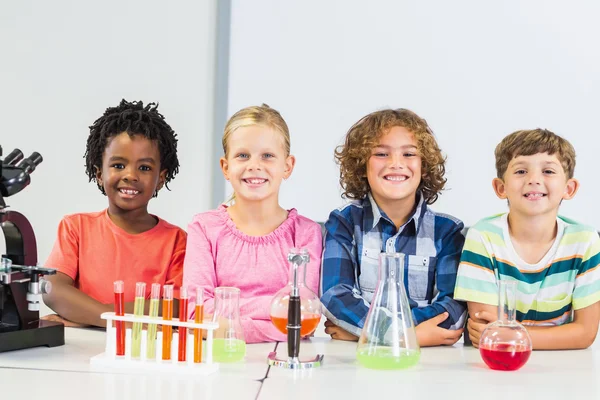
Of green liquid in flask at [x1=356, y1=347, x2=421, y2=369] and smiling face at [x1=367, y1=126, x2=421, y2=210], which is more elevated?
smiling face at [x1=367, y1=126, x2=421, y2=210]

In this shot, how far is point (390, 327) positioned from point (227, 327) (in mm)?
292

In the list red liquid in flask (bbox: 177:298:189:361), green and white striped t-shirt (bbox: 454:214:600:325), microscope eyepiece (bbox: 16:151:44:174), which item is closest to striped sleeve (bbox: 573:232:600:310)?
green and white striped t-shirt (bbox: 454:214:600:325)

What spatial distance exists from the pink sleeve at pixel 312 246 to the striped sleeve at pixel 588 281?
1.85 ft

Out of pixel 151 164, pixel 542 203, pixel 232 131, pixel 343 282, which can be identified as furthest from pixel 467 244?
pixel 151 164

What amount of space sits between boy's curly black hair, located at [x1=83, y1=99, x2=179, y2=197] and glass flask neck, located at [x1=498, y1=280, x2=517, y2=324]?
3.04ft

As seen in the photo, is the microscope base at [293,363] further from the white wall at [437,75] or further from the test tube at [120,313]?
the white wall at [437,75]

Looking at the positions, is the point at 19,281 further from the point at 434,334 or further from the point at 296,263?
the point at 434,334

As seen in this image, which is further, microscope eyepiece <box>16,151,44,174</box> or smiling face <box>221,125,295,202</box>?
smiling face <box>221,125,295,202</box>

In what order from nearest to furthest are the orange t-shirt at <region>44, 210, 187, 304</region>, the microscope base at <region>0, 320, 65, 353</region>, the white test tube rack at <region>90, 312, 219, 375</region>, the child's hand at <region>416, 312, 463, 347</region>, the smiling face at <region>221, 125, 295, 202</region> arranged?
Result: the white test tube rack at <region>90, 312, 219, 375</region> → the microscope base at <region>0, 320, 65, 353</region> → the child's hand at <region>416, 312, 463, 347</region> → the smiling face at <region>221, 125, 295, 202</region> → the orange t-shirt at <region>44, 210, 187, 304</region>

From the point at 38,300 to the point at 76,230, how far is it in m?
0.41

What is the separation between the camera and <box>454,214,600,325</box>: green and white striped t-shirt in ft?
5.34

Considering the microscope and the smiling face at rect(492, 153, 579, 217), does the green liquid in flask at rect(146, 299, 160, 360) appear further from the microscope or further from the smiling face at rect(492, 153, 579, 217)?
the smiling face at rect(492, 153, 579, 217)

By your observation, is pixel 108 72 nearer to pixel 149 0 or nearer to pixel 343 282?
pixel 149 0

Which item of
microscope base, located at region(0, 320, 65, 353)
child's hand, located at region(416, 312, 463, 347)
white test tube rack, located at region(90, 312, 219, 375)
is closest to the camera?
white test tube rack, located at region(90, 312, 219, 375)
